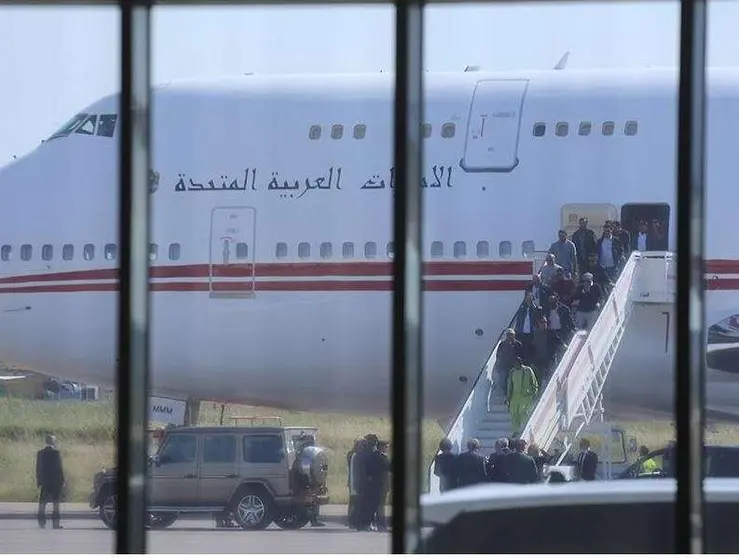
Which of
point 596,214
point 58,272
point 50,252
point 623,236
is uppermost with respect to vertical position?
point 596,214

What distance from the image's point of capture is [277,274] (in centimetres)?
980

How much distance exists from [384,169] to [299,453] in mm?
1785

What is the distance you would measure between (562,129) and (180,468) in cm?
300

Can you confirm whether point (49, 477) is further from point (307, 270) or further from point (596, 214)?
point (596, 214)

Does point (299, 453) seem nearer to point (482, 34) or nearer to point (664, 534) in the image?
point (482, 34)

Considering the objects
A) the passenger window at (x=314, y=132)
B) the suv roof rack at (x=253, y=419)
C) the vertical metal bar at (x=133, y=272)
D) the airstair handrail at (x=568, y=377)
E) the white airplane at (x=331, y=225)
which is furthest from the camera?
the suv roof rack at (x=253, y=419)

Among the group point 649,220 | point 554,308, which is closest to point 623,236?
point 649,220

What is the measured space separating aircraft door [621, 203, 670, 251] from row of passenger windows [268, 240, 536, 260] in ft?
3.31

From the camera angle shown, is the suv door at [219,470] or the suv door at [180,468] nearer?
the suv door at [180,468]

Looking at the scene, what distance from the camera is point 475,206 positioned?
9641 millimetres

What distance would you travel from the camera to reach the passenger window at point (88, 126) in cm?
568

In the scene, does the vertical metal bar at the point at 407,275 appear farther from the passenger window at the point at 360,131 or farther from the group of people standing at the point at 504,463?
the passenger window at the point at 360,131

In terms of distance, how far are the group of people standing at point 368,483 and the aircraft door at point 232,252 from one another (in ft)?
5.87

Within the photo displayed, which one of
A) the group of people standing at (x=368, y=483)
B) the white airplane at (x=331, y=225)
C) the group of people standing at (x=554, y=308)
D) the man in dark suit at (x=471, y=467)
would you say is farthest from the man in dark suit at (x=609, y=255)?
the group of people standing at (x=368, y=483)
